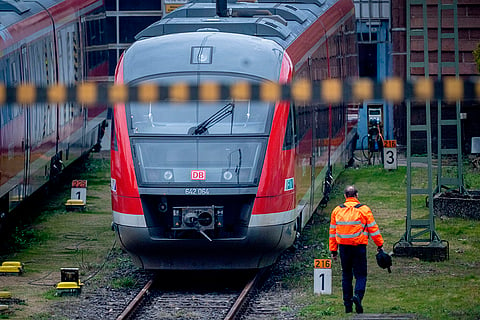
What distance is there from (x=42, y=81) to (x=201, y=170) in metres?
6.14

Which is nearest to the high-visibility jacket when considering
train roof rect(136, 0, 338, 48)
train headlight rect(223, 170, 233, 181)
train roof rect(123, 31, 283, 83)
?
train headlight rect(223, 170, 233, 181)

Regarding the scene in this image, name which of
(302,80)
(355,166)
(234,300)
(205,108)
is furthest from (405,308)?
(355,166)

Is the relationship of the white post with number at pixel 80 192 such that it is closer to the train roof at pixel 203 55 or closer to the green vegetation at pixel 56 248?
the green vegetation at pixel 56 248

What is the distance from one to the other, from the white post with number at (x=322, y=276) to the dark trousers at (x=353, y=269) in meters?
0.63

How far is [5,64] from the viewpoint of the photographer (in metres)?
15.7

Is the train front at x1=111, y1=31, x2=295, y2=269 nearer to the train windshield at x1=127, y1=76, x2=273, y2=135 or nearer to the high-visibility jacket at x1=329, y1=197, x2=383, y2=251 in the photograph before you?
the train windshield at x1=127, y1=76, x2=273, y2=135

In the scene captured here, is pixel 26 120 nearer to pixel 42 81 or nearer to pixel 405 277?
pixel 42 81

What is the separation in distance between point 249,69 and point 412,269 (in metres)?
3.36

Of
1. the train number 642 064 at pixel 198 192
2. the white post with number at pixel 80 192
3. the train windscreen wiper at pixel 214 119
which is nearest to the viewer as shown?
the train number 642 064 at pixel 198 192

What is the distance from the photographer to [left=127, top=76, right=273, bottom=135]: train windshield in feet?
43.1

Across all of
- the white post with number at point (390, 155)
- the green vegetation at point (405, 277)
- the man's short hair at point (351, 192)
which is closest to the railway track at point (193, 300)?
the green vegetation at point (405, 277)

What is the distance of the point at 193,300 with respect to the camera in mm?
13102

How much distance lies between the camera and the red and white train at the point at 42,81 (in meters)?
15.9

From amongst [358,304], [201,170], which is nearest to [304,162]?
[201,170]
